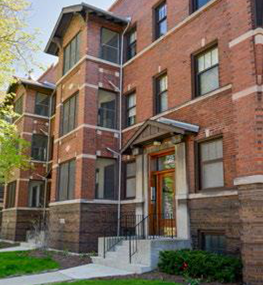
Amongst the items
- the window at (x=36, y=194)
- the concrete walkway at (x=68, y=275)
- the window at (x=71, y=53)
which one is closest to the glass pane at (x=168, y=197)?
the concrete walkway at (x=68, y=275)

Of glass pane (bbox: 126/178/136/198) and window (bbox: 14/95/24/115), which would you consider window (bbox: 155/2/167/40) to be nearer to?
glass pane (bbox: 126/178/136/198)

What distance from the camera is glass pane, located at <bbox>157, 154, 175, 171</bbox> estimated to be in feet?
44.7

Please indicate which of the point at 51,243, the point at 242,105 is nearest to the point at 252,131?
the point at 242,105

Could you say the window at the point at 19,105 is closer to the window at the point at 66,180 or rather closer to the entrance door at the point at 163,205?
the window at the point at 66,180

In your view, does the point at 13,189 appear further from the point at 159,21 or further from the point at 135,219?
the point at 159,21

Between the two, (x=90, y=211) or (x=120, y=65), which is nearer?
(x=90, y=211)

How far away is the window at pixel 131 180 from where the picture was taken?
51.2 ft

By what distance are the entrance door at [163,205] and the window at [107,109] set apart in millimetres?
3886

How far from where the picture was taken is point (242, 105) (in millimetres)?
9250

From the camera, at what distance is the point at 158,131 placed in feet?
43.0

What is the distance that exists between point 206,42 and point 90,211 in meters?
8.19

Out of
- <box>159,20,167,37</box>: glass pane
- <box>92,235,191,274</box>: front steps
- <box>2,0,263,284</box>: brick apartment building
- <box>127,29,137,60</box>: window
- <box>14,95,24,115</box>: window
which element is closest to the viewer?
<box>2,0,263,284</box>: brick apartment building

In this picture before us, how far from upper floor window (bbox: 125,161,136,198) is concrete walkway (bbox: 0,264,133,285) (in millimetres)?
4514

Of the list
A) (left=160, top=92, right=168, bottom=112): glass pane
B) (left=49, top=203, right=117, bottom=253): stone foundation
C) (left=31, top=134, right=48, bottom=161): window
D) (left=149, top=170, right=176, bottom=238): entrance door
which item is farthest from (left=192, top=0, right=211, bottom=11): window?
(left=31, top=134, right=48, bottom=161): window
